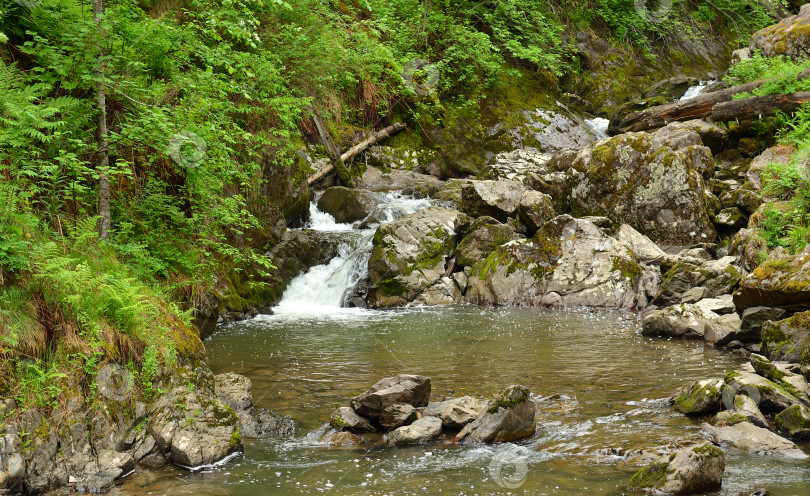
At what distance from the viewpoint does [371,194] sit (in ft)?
67.7

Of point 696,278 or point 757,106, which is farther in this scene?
point 757,106

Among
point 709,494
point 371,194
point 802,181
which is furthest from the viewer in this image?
point 371,194

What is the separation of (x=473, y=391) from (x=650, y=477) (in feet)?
10.7

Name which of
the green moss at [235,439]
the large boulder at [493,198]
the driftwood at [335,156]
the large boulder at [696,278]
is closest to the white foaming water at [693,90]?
the large boulder at [493,198]

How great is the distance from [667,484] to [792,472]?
1.27 metres

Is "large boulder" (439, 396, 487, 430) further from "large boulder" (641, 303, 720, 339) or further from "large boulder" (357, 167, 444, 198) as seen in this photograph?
"large boulder" (357, 167, 444, 198)

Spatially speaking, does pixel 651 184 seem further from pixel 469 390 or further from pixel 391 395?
pixel 391 395

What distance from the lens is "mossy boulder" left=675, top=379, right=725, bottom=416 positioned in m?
6.60

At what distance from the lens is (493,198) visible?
19.2 metres

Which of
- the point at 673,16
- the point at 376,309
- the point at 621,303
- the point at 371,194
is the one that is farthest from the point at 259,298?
the point at 673,16

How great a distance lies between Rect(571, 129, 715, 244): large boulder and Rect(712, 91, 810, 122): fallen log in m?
1.88

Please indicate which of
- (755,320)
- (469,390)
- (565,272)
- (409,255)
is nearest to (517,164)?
(409,255)

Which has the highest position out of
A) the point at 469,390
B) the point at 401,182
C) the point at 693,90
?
the point at 693,90

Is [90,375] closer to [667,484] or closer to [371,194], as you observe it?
[667,484]
